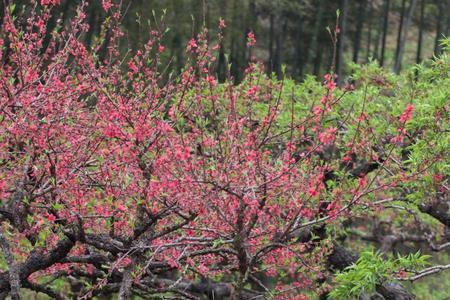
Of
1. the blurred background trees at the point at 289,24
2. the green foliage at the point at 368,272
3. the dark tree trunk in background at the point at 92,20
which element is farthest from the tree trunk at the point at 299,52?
the green foliage at the point at 368,272

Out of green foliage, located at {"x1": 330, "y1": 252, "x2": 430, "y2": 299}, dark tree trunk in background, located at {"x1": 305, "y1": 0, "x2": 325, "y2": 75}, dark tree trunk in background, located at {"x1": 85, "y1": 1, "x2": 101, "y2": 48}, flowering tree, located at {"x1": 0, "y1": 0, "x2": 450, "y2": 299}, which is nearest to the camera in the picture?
green foliage, located at {"x1": 330, "y1": 252, "x2": 430, "y2": 299}

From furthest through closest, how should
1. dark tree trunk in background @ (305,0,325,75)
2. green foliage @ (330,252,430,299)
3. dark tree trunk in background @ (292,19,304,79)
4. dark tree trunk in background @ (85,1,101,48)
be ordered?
dark tree trunk in background @ (292,19,304,79) → dark tree trunk in background @ (305,0,325,75) → dark tree trunk in background @ (85,1,101,48) → green foliage @ (330,252,430,299)

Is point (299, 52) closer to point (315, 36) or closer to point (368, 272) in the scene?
point (315, 36)

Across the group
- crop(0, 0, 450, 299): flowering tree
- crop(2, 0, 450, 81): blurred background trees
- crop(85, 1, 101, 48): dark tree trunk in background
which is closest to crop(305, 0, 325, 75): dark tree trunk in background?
crop(2, 0, 450, 81): blurred background trees

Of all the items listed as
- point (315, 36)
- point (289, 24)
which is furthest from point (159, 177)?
point (289, 24)

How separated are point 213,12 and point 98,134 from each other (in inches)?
1289

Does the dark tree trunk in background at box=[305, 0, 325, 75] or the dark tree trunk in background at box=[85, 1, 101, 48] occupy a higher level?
the dark tree trunk in background at box=[85, 1, 101, 48]

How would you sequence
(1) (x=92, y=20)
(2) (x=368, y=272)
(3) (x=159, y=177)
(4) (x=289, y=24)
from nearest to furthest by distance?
(2) (x=368, y=272) → (3) (x=159, y=177) → (1) (x=92, y=20) → (4) (x=289, y=24)

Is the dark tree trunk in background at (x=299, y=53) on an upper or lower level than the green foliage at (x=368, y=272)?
lower

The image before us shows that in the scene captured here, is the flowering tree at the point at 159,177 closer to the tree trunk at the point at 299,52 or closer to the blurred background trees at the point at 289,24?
the blurred background trees at the point at 289,24

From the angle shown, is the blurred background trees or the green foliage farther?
the blurred background trees

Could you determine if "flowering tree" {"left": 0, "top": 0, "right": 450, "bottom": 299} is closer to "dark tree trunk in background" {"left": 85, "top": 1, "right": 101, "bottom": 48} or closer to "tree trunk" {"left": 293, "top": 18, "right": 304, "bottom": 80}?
"dark tree trunk in background" {"left": 85, "top": 1, "right": 101, "bottom": 48}

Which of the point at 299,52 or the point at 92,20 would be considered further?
the point at 299,52

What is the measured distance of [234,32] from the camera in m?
39.7
